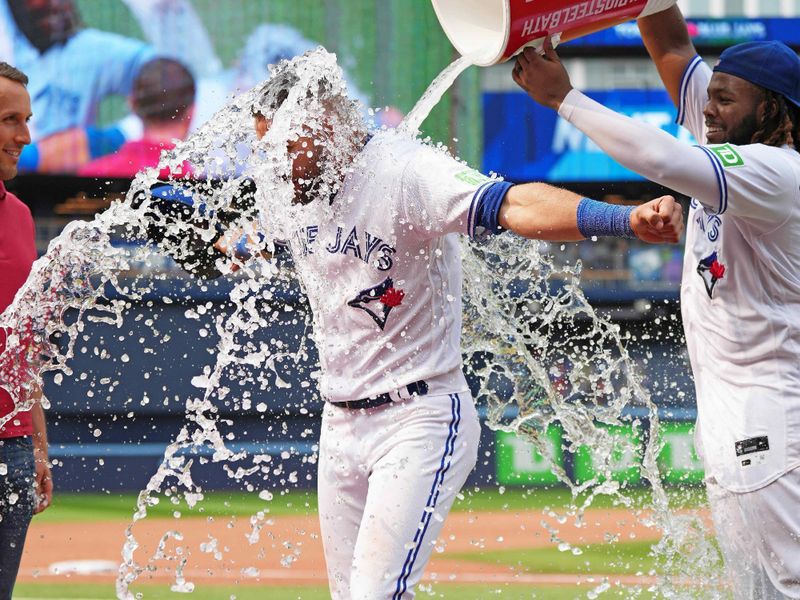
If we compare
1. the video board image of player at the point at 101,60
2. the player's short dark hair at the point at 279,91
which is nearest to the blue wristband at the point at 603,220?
the player's short dark hair at the point at 279,91

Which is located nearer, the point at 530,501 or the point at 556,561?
the point at 556,561

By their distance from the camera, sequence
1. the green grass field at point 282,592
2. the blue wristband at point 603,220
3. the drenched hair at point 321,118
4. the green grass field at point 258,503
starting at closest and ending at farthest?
1. the blue wristband at point 603,220
2. the drenched hair at point 321,118
3. the green grass field at point 282,592
4. the green grass field at point 258,503

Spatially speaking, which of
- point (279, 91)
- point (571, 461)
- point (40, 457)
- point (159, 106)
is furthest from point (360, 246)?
point (159, 106)

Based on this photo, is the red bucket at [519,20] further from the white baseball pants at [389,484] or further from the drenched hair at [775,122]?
the white baseball pants at [389,484]

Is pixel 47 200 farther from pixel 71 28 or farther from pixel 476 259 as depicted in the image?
pixel 476 259

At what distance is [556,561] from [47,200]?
10.2 metres

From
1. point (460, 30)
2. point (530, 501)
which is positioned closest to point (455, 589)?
point (460, 30)

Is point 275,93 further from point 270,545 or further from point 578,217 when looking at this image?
point 270,545

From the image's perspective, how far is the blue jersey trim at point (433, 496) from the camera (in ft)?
10.0

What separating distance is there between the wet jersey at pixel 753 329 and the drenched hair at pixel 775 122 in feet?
0.32

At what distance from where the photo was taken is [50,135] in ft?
50.3

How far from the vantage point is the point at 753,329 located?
3330 mm

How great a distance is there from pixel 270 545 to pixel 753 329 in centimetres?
530

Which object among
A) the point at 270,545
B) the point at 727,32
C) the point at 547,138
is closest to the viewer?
the point at 270,545
